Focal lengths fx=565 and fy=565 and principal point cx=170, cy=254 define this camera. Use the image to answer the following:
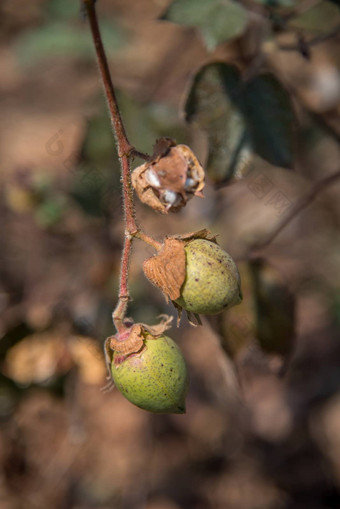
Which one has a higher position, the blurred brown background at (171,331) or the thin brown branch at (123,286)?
the thin brown branch at (123,286)

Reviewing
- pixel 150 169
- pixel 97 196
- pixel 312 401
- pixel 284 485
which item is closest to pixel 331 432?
pixel 312 401

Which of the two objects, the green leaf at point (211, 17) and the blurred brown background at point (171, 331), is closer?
the green leaf at point (211, 17)

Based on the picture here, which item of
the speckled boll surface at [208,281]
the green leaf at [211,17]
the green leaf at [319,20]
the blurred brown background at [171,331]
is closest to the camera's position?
the speckled boll surface at [208,281]

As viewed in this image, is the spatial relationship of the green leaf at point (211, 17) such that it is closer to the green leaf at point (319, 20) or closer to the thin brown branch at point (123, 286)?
the green leaf at point (319, 20)

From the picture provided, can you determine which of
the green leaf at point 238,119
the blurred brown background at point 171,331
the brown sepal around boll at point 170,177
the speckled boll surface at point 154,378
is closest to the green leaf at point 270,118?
the green leaf at point 238,119

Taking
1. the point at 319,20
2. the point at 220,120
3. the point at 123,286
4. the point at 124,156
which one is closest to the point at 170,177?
the point at 124,156

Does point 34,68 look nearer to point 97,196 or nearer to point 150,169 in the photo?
point 97,196

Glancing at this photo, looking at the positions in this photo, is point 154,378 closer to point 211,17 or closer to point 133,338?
point 133,338
